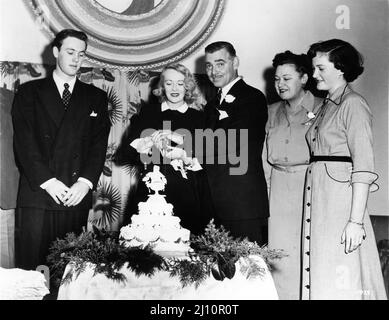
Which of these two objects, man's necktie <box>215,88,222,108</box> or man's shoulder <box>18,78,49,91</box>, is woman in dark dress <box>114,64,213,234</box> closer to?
man's necktie <box>215,88,222,108</box>

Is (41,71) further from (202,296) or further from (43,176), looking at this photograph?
(202,296)

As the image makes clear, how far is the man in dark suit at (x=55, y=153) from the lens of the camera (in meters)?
3.56

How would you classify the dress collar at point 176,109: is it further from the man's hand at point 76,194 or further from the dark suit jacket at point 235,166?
the man's hand at point 76,194

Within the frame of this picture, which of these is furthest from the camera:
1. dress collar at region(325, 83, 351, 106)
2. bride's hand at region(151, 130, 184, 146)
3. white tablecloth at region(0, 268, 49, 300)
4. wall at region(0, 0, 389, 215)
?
wall at region(0, 0, 389, 215)

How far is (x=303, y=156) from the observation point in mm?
3486

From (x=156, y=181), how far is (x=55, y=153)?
2.50 ft

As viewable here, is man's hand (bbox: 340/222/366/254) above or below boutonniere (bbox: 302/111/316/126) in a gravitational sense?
below

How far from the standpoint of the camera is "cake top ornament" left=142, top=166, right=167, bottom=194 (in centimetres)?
313

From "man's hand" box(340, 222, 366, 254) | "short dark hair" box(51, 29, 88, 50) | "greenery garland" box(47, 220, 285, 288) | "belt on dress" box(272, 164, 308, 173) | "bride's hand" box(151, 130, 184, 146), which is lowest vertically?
"greenery garland" box(47, 220, 285, 288)

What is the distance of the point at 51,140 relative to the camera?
3596 millimetres

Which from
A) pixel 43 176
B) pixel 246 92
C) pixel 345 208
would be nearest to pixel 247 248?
pixel 345 208

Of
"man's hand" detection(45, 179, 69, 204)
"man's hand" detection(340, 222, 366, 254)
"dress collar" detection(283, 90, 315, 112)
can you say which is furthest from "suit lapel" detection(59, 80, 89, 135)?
"man's hand" detection(340, 222, 366, 254)

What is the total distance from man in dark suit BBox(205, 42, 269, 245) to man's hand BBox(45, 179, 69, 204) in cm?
85

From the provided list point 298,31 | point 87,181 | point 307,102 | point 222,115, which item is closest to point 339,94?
point 307,102
